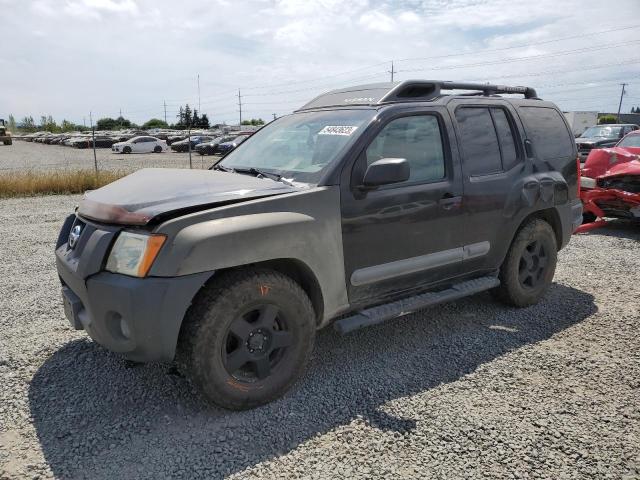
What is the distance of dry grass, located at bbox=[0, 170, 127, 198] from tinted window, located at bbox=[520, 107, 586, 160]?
10605mm

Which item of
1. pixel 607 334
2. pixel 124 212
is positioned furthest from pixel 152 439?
pixel 607 334

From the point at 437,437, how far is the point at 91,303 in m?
2.05

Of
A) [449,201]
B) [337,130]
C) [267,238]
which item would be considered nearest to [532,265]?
[449,201]

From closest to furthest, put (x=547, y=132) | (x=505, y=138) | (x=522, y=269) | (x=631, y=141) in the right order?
(x=505, y=138), (x=522, y=269), (x=547, y=132), (x=631, y=141)

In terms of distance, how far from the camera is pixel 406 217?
3545 millimetres

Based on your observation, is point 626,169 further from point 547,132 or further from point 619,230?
point 547,132

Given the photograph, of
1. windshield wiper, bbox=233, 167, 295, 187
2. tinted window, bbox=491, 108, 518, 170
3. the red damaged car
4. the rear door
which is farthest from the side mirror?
the red damaged car

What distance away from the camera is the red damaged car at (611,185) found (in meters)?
7.55

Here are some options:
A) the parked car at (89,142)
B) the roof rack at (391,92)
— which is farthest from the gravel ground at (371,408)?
the parked car at (89,142)

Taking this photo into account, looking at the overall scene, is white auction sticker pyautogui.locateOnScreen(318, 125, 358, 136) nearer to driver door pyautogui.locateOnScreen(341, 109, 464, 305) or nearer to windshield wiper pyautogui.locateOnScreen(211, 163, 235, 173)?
driver door pyautogui.locateOnScreen(341, 109, 464, 305)

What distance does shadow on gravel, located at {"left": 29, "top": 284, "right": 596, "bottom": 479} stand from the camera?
2.61m

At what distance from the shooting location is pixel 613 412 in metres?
3.01

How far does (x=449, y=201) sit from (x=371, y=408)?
1660 mm

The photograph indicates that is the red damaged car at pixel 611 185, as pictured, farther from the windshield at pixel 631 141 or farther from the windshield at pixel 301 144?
the windshield at pixel 301 144
